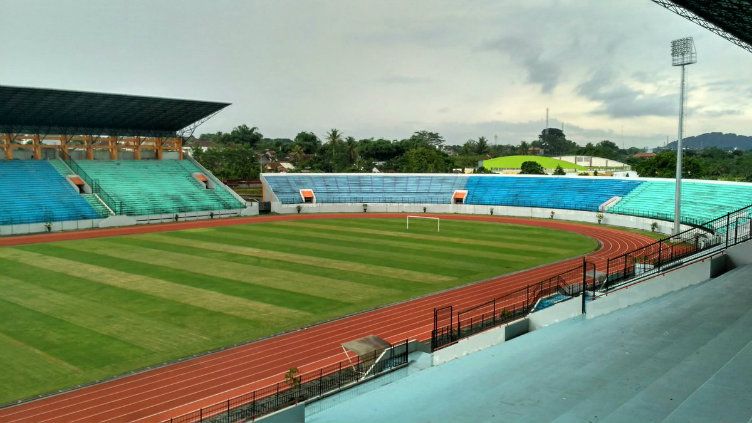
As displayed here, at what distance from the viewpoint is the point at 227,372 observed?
65.8 feet

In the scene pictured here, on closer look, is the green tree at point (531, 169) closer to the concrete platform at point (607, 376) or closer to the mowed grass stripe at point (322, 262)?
the mowed grass stripe at point (322, 262)

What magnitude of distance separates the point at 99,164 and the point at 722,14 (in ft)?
229

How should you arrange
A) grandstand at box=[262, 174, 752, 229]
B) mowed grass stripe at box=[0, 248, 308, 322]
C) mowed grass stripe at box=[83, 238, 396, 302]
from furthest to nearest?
grandstand at box=[262, 174, 752, 229] < mowed grass stripe at box=[83, 238, 396, 302] < mowed grass stripe at box=[0, 248, 308, 322]

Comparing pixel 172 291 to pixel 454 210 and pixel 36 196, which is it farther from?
pixel 454 210

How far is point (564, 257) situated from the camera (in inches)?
1645

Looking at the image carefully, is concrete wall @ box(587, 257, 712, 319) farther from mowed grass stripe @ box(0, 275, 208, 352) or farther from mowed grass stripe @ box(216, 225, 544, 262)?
mowed grass stripe @ box(216, 225, 544, 262)

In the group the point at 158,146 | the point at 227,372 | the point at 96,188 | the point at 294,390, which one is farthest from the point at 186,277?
the point at 158,146

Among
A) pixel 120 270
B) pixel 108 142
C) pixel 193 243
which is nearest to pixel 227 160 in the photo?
pixel 108 142

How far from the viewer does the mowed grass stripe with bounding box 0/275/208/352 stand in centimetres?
2305

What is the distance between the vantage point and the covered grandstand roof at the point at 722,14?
24.2 m

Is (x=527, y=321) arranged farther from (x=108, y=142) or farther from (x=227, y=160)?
(x=227, y=160)

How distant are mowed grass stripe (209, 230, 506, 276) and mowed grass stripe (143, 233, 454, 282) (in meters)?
1.94

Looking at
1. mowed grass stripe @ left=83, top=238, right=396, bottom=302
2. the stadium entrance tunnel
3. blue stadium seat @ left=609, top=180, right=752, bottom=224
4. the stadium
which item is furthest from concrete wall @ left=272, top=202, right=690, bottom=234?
mowed grass stripe @ left=83, top=238, right=396, bottom=302

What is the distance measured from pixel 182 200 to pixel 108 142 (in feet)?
48.8
